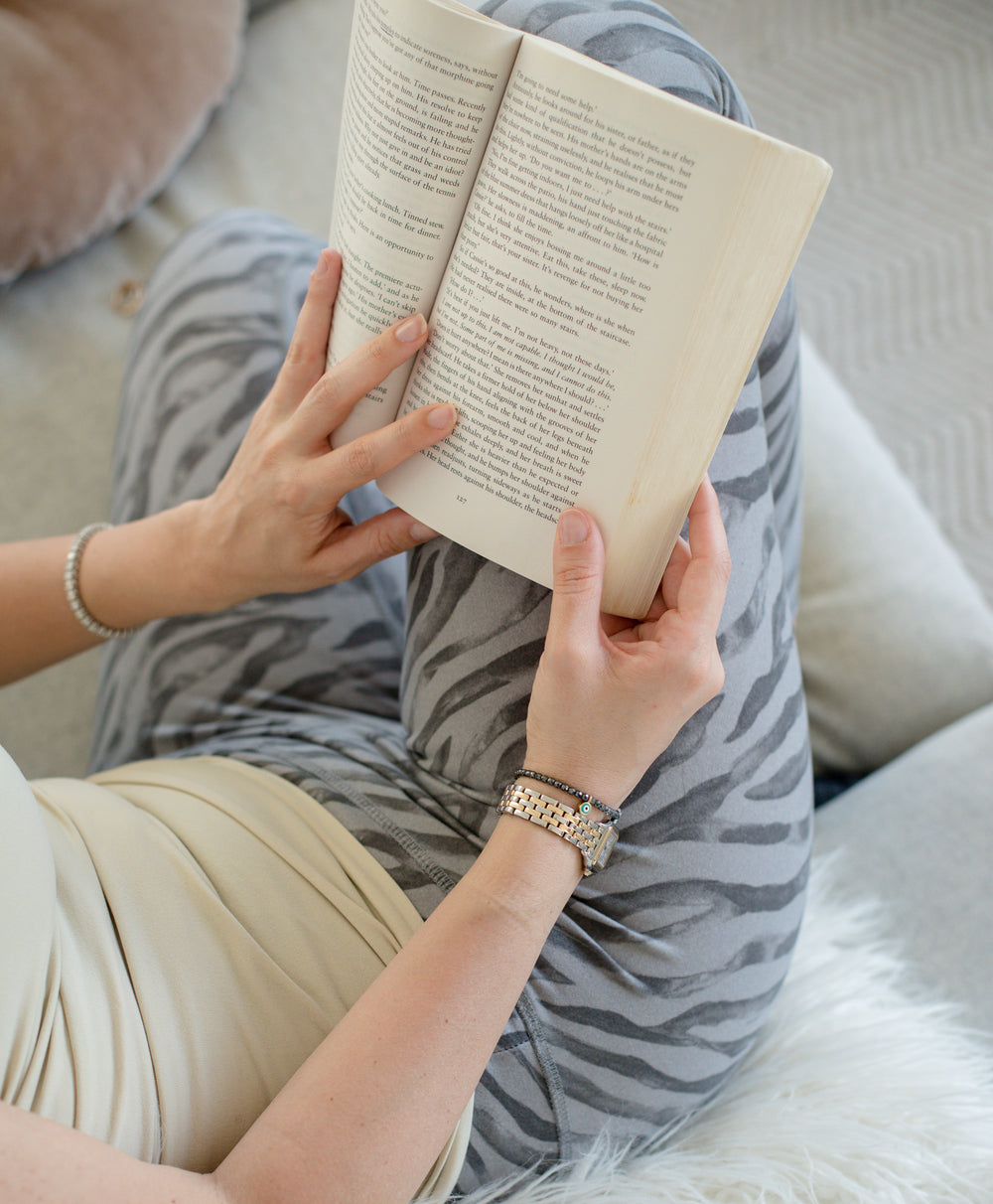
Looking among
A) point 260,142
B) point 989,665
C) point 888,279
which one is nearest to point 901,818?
point 989,665

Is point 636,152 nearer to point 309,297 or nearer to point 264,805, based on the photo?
point 309,297

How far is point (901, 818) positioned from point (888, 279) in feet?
2.60

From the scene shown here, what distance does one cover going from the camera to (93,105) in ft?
3.17

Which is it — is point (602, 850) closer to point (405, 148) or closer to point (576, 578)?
point (576, 578)

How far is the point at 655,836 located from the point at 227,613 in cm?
39

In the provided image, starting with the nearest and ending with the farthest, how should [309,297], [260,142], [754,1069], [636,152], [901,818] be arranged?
[636,152], [309,297], [754,1069], [901,818], [260,142]

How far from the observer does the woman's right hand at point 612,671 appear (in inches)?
18.5

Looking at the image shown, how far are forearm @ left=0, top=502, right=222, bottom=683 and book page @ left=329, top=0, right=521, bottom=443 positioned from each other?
187 millimetres

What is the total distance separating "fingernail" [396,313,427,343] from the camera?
0.49 meters

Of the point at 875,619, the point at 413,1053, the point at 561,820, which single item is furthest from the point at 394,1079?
the point at 875,619

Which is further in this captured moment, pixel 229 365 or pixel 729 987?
pixel 229 365

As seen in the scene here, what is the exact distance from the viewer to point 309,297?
533 millimetres

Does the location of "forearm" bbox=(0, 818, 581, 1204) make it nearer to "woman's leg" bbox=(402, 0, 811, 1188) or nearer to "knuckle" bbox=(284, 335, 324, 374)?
"woman's leg" bbox=(402, 0, 811, 1188)

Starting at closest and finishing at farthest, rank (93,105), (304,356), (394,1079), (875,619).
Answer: (394,1079)
(304,356)
(875,619)
(93,105)
